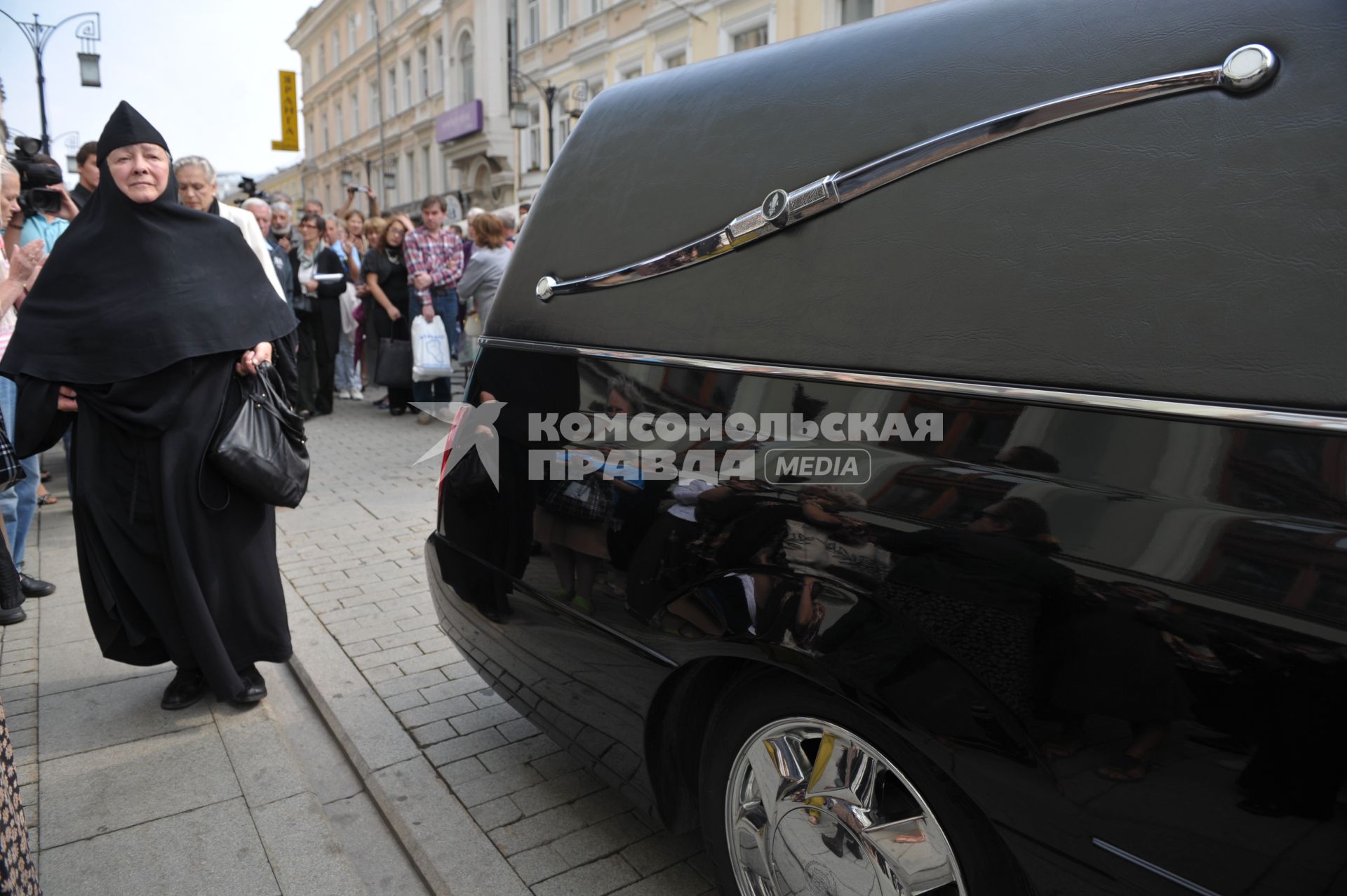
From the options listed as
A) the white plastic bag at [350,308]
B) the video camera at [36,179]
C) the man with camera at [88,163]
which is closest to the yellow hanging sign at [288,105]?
the white plastic bag at [350,308]

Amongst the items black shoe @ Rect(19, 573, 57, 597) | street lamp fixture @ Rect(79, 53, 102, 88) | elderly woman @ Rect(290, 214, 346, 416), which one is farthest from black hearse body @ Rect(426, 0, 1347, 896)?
street lamp fixture @ Rect(79, 53, 102, 88)

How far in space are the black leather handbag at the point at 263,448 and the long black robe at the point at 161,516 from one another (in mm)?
74

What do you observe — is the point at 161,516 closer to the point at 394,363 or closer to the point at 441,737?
the point at 441,737

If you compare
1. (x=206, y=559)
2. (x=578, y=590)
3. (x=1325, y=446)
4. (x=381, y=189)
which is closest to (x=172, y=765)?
(x=206, y=559)

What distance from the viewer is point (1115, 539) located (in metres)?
1.30

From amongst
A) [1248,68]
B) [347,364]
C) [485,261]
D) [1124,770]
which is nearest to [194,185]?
[1248,68]

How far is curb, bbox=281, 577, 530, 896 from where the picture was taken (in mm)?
2424

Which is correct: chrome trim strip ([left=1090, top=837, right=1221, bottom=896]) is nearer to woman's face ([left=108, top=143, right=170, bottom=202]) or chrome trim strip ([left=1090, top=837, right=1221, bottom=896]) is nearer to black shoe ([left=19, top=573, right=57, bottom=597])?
woman's face ([left=108, top=143, right=170, bottom=202])

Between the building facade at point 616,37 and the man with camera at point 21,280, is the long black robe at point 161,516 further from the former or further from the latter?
the building facade at point 616,37

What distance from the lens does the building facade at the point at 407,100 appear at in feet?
112

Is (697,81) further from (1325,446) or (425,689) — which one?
(425,689)

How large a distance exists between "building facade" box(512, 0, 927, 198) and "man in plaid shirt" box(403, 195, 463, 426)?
9464mm

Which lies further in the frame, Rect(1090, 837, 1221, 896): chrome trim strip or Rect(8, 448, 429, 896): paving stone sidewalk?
Rect(8, 448, 429, 896): paving stone sidewalk

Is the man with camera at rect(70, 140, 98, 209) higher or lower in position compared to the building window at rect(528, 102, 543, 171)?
lower
